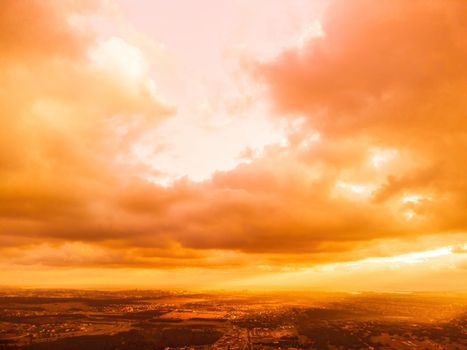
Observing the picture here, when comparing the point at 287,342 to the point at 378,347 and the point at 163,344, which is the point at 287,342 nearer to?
the point at 378,347

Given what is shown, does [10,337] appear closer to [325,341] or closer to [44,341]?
[44,341]

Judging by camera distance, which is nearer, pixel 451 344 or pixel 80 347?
pixel 80 347

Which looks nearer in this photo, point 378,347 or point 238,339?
point 378,347

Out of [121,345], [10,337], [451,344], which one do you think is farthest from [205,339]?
[451,344]

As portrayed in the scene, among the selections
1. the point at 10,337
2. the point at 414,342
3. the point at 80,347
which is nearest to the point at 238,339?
the point at 80,347

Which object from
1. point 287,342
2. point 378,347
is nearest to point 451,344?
Result: point 378,347

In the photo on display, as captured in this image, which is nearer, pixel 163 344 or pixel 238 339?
pixel 163 344

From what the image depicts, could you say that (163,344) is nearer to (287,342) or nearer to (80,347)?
(80,347)
